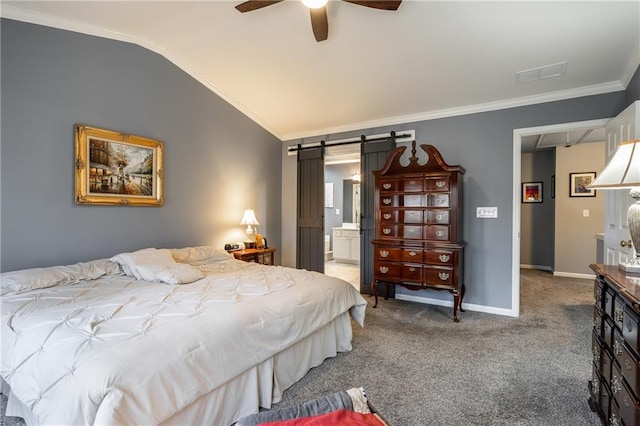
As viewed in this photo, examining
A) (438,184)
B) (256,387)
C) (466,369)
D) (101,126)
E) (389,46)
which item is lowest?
(466,369)

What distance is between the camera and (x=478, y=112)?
147 inches

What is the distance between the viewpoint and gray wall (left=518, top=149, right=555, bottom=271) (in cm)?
621

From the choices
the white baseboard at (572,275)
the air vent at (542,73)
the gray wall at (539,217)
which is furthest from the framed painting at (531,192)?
the air vent at (542,73)

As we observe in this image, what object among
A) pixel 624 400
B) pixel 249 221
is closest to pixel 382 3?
pixel 624 400

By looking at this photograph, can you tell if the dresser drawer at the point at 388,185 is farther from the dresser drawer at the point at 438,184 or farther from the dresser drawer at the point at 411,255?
the dresser drawer at the point at 411,255

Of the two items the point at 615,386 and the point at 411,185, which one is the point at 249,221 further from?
the point at 615,386

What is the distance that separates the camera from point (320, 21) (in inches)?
88.1

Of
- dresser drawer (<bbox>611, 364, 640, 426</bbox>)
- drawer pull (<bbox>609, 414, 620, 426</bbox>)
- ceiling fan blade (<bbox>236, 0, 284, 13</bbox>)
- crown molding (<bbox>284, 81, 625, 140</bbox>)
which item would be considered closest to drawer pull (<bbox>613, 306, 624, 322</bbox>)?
dresser drawer (<bbox>611, 364, 640, 426</bbox>)

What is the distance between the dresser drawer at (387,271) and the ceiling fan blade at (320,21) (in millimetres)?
2531

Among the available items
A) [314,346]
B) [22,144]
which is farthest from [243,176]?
[314,346]

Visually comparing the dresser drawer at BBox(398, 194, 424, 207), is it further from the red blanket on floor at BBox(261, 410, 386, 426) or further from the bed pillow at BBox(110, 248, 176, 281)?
the red blanket on floor at BBox(261, 410, 386, 426)

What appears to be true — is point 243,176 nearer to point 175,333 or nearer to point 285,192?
point 285,192

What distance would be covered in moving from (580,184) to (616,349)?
5.55m

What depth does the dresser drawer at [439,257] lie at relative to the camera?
11.1 ft
